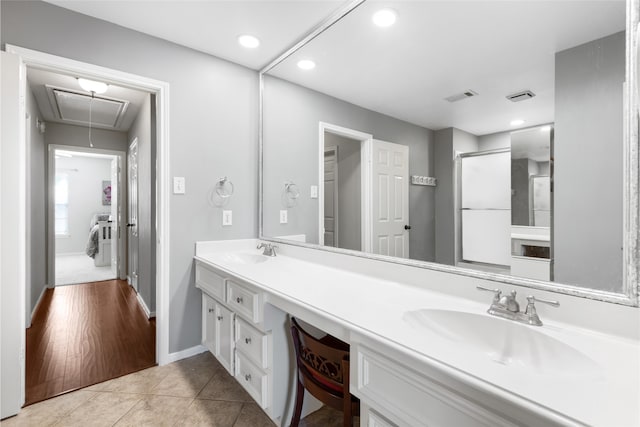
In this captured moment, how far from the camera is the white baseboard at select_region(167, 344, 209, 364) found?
2.19 metres

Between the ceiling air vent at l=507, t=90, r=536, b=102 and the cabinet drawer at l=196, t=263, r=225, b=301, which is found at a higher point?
the ceiling air vent at l=507, t=90, r=536, b=102

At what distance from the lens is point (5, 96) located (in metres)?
1.57

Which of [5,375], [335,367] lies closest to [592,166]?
[335,367]

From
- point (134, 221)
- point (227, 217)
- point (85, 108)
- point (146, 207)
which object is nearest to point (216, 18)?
point (227, 217)

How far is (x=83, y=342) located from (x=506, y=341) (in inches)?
123

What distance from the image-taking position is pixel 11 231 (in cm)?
160

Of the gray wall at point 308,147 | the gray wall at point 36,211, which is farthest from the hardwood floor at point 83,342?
the gray wall at point 308,147

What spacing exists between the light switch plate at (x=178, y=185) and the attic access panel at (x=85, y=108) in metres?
2.06

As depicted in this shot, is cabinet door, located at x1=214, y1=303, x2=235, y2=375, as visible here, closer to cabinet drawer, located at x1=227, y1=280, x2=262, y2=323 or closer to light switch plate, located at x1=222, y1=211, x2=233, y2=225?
cabinet drawer, located at x1=227, y1=280, x2=262, y2=323

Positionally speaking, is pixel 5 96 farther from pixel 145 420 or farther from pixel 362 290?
pixel 362 290

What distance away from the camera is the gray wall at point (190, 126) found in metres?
1.89

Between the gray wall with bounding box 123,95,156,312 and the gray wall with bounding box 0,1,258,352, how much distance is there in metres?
1.01

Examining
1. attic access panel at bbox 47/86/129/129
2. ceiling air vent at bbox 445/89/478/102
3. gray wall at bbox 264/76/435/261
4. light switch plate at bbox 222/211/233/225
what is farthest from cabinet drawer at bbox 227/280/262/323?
attic access panel at bbox 47/86/129/129

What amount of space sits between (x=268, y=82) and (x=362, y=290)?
76.9 inches
